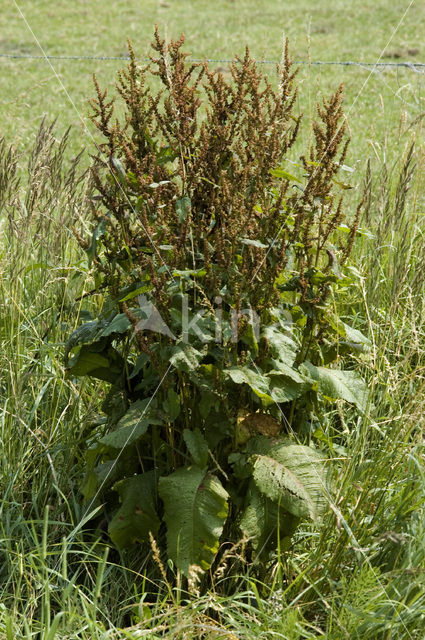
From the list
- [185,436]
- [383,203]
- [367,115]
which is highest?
[383,203]

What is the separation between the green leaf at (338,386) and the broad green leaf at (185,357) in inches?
15.2

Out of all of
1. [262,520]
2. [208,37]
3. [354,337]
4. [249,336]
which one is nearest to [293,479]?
[262,520]

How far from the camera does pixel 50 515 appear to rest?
8.09 feet

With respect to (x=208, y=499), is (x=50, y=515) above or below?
below

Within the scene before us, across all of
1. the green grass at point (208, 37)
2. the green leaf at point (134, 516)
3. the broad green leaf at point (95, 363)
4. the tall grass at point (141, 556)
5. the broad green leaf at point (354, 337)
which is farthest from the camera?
the green grass at point (208, 37)

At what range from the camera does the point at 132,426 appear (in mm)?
2098

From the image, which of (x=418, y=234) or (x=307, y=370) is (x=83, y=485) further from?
(x=418, y=234)

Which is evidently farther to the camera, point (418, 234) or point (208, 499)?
point (418, 234)

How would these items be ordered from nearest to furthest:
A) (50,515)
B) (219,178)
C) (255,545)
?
(255,545) → (219,178) → (50,515)

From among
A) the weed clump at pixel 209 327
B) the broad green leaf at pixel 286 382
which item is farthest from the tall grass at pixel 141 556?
the broad green leaf at pixel 286 382

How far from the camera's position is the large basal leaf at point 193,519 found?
204cm

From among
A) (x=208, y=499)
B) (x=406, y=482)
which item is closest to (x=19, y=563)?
(x=208, y=499)

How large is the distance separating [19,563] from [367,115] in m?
9.65

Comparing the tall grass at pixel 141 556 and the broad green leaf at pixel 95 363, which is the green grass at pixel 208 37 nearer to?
the tall grass at pixel 141 556
